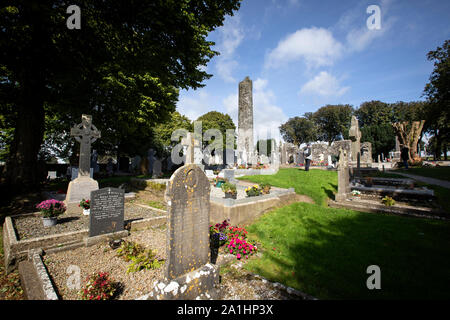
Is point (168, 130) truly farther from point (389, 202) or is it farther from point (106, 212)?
point (389, 202)

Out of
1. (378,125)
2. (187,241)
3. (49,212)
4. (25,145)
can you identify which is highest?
(378,125)

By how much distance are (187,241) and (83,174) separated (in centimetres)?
908

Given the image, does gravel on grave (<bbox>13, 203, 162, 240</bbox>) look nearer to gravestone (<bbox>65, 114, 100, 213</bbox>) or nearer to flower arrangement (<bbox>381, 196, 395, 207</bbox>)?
gravestone (<bbox>65, 114, 100, 213</bbox>)

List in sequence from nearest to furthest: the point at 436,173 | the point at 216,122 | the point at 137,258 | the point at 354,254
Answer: the point at 137,258, the point at 354,254, the point at 436,173, the point at 216,122

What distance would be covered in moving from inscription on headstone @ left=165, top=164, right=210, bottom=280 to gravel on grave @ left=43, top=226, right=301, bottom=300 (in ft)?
2.51

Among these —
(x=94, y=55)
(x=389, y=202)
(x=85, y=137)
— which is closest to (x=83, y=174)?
(x=85, y=137)

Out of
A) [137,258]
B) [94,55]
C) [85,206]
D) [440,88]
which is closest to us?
[137,258]

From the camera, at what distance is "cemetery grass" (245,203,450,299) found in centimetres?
365

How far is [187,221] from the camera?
11.5 feet

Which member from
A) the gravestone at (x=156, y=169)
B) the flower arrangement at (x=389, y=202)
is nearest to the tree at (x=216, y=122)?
the gravestone at (x=156, y=169)

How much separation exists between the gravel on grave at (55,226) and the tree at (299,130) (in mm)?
65408

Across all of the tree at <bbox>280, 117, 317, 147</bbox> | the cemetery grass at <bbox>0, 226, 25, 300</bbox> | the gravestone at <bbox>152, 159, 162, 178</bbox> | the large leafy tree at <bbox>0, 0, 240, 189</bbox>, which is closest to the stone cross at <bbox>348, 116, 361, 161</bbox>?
the large leafy tree at <bbox>0, 0, 240, 189</bbox>
